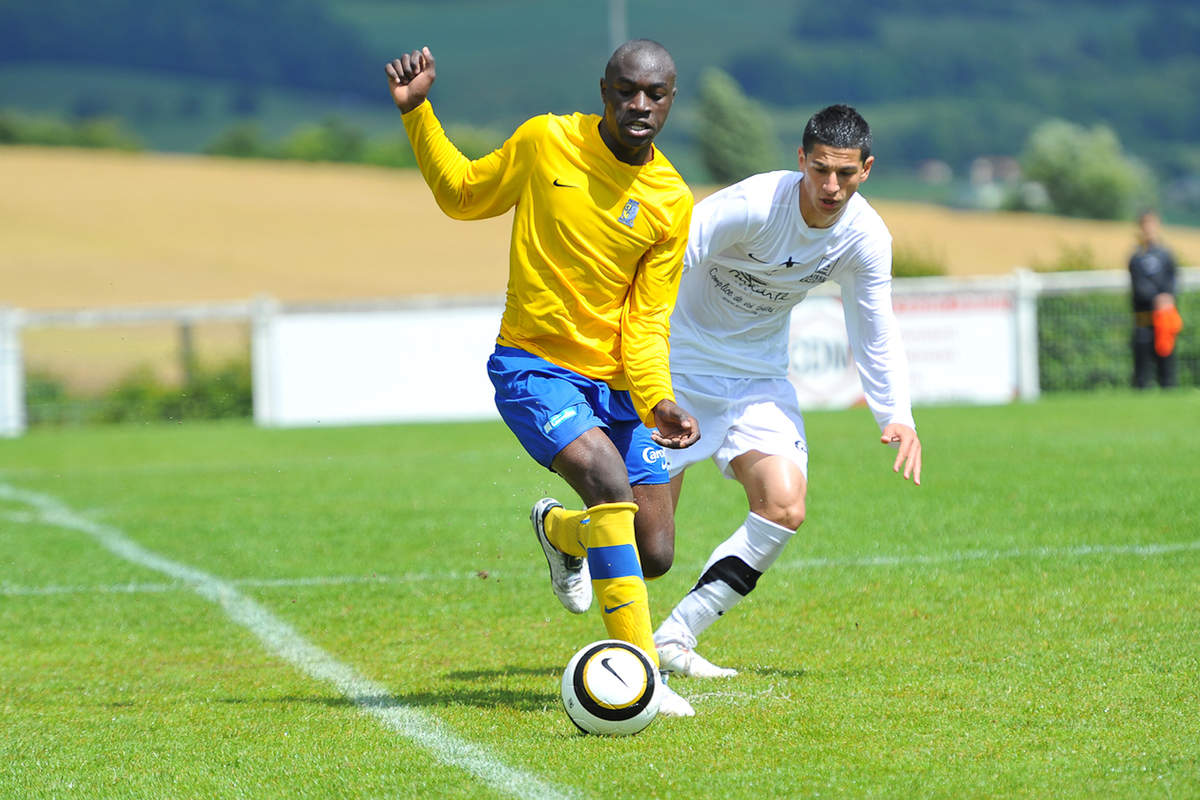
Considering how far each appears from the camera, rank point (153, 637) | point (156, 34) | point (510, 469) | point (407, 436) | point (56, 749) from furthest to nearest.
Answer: point (156, 34), point (407, 436), point (510, 469), point (153, 637), point (56, 749)

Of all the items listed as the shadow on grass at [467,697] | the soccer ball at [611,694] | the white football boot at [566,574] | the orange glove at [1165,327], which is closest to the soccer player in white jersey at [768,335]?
the white football boot at [566,574]

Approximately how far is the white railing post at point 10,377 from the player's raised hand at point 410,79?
17521 mm

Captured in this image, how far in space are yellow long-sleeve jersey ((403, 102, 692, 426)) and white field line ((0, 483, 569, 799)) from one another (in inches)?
49.3

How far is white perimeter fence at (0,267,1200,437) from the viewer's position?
1941 centimetres

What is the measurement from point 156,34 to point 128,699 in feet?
399

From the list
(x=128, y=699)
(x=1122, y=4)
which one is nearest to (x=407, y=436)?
(x=128, y=699)

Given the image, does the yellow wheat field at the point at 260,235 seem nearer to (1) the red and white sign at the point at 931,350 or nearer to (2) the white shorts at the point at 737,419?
(1) the red and white sign at the point at 931,350

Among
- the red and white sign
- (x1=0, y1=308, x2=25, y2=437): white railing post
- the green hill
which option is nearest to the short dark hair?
the red and white sign

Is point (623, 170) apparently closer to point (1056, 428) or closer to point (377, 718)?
point (377, 718)

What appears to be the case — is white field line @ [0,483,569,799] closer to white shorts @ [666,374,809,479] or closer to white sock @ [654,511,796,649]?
white sock @ [654,511,796,649]

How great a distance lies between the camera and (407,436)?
56.4 feet

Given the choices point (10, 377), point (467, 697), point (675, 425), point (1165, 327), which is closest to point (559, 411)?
point (675, 425)

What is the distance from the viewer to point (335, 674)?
5.86 metres

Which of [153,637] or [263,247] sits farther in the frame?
[263,247]
